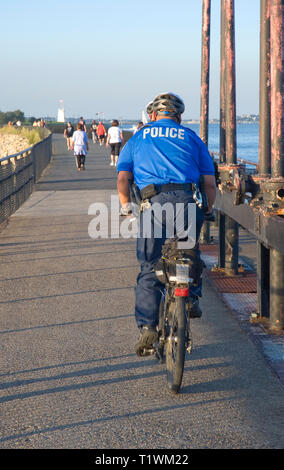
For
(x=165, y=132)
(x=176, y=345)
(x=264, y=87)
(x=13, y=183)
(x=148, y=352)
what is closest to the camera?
(x=176, y=345)

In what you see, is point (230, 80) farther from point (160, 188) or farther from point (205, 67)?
point (160, 188)

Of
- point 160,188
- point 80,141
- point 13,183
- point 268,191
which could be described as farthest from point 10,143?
point 160,188

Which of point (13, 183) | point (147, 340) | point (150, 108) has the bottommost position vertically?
point (147, 340)

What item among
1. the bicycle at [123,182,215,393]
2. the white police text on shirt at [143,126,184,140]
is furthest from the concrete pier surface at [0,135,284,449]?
the white police text on shirt at [143,126,184,140]

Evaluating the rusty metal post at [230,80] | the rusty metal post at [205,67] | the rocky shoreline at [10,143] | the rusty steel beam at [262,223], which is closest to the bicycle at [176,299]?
the rusty steel beam at [262,223]

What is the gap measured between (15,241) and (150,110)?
710 cm

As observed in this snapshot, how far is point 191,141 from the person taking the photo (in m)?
5.94

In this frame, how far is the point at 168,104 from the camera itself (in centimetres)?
610

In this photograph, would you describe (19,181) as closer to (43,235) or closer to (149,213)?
(43,235)

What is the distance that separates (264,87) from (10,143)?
5613 cm

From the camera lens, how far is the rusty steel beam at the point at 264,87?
886cm

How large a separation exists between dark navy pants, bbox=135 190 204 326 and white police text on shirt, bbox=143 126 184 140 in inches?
17.1

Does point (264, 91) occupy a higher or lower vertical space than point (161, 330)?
higher

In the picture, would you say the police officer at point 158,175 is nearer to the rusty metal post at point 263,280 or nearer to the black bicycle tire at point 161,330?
the black bicycle tire at point 161,330
